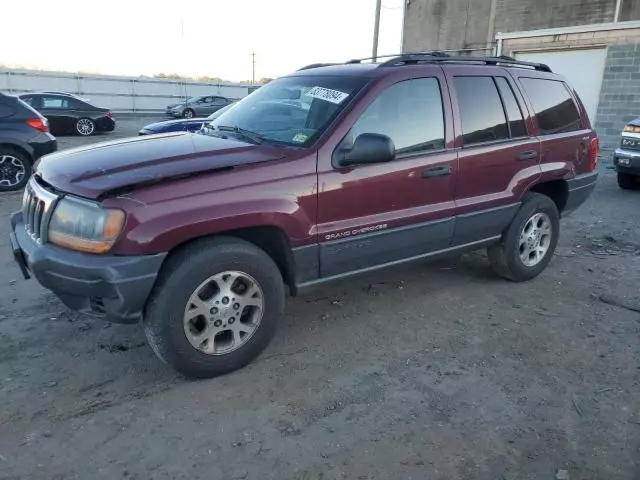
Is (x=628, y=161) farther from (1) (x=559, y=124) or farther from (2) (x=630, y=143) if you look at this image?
(1) (x=559, y=124)

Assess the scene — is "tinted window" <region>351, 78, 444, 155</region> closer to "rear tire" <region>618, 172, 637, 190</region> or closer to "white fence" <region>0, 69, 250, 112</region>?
"rear tire" <region>618, 172, 637, 190</region>

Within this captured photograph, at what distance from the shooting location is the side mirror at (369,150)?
329 cm

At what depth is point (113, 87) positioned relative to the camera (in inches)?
1135

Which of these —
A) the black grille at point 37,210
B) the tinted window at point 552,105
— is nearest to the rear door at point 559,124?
the tinted window at point 552,105

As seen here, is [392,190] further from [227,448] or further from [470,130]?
[227,448]

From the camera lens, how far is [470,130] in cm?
410

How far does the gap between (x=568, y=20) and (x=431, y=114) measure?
16.3 metres

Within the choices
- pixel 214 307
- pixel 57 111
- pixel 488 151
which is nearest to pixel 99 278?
pixel 214 307

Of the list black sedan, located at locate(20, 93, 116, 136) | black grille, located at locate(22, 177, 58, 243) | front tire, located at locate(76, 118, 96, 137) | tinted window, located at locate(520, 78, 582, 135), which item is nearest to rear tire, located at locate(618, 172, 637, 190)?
tinted window, located at locate(520, 78, 582, 135)

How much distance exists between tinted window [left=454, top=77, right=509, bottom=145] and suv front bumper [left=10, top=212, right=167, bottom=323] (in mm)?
2572

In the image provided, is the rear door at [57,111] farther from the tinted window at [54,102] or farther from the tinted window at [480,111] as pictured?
the tinted window at [480,111]

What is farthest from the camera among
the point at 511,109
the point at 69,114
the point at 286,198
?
the point at 69,114

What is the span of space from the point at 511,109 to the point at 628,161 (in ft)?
19.1

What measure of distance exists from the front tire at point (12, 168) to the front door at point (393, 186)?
6760 millimetres
